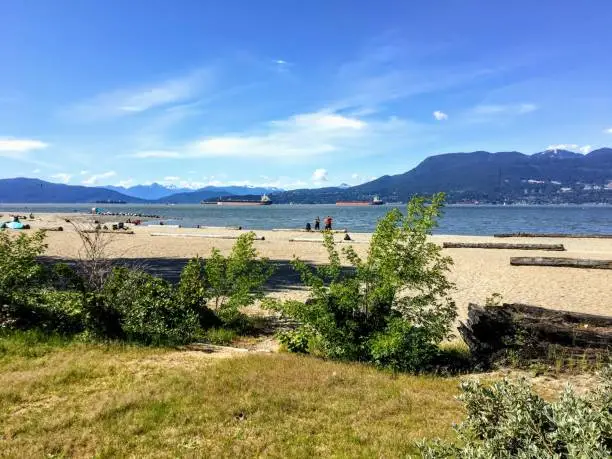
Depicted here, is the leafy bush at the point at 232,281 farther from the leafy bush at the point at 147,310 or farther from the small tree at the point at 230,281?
the leafy bush at the point at 147,310

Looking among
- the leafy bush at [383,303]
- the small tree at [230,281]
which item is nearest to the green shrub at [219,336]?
the small tree at [230,281]

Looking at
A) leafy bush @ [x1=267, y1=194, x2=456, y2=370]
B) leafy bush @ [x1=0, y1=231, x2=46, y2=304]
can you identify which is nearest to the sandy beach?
leafy bush @ [x1=0, y1=231, x2=46, y2=304]

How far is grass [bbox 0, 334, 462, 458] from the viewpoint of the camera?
496 centimetres

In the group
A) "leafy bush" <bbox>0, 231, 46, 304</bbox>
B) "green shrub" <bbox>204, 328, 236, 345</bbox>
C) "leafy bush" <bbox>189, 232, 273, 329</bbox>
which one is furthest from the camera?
"leafy bush" <bbox>189, 232, 273, 329</bbox>

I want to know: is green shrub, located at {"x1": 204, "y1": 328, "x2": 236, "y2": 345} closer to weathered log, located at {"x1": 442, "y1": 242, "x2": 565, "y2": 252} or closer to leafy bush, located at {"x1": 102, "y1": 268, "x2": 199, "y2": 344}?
leafy bush, located at {"x1": 102, "y1": 268, "x2": 199, "y2": 344}

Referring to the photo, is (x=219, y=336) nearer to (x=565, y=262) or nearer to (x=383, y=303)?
(x=383, y=303)

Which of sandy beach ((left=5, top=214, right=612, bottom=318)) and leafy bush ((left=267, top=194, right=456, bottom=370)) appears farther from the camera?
sandy beach ((left=5, top=214, right=612, bottom=318))

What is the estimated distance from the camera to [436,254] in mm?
8789

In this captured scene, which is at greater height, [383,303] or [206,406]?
[383,303]

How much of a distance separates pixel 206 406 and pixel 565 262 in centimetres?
2510

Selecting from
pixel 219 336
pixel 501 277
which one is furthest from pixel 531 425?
pixel 501 277

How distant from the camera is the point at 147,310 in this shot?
9.39m

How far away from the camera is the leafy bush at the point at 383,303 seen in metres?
8.30

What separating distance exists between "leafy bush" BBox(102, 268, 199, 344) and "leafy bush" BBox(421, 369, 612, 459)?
676 cm
